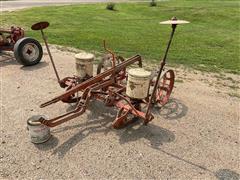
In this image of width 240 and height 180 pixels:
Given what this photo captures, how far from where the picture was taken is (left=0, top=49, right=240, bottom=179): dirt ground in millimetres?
4508

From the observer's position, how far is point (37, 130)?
193 inches

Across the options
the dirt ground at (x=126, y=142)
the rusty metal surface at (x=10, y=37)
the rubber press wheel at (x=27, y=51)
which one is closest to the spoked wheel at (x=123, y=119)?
the dirt ground at (x=126, y=142)

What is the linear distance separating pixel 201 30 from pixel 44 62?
11.3 meters

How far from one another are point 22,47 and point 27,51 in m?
0.28

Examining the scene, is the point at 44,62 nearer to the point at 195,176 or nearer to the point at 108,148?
the point at 108,148

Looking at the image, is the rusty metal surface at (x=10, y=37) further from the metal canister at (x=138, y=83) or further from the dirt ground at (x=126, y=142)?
the metal canister at (x=138, y=83)

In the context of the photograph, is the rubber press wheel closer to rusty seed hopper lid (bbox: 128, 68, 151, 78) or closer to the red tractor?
the red tractor

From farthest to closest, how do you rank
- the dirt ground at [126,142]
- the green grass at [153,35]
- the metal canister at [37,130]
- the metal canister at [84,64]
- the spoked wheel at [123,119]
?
the green grass at [153,35], the metal canister at [84,64], the spoked wheel at [123,119], the metal canister at [37,130], the dirt ground at [126,142]

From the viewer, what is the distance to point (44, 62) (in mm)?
9242

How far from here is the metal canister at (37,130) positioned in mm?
4875

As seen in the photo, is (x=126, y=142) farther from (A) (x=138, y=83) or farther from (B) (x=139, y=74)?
(B) (x=139, y=74)

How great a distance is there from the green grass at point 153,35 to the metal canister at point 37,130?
5.87 meters

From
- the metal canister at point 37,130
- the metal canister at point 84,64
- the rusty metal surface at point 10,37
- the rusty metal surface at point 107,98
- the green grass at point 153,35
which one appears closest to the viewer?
the metal canister at point 37,130

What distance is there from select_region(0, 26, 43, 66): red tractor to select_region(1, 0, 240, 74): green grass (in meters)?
2.55
